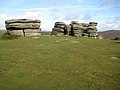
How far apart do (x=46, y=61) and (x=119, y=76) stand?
8.35 metres

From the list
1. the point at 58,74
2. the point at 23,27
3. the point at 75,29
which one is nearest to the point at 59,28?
the point at 75,29

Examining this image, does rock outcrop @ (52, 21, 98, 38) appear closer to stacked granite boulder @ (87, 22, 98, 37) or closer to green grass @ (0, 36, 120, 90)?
stacked granite boulder @ (87, 22, 98, 37)

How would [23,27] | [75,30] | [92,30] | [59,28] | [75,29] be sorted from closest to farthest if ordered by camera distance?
[23,27] < [75,30] < [75,29] < [59,28] < [92,30]

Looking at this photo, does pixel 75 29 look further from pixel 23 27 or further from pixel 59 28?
pixel 23 27

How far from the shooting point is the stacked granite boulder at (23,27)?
58875mm

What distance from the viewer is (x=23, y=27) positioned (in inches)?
2329

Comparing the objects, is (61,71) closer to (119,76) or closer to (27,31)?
(119,76)

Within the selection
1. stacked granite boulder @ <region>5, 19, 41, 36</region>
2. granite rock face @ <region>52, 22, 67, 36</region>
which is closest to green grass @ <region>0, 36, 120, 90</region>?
stacked granite boulder @ <region>5, 19, 41, 36</region>

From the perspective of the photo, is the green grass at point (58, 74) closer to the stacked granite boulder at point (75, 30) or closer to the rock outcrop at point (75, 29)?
the stacked granite boulder at point (75, 30)

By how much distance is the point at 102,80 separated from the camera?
1848 cm

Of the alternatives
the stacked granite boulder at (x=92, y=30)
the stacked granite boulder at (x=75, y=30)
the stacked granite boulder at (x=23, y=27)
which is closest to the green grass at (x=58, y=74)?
the stacked granite boulder at (x=23, y=27)

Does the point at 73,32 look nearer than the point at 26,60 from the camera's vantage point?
No

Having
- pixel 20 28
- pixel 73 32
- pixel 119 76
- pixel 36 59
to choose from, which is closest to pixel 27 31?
pixel 20 28

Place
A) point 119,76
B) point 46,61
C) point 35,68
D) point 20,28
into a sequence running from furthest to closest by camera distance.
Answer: point 20,28 → point 46,61 → point 35,68 → point 119,76
